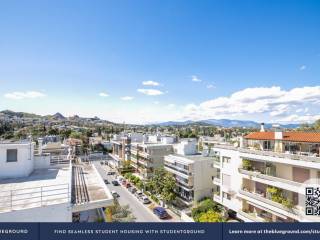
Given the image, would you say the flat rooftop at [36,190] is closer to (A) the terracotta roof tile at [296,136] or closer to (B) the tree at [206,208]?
(A) the terracotta roof tile at [296,136]

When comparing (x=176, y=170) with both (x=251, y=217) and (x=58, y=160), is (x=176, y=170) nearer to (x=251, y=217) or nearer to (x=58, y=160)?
(x=251, y=217)

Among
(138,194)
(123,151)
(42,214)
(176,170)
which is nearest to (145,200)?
(138,194)

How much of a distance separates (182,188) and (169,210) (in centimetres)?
304

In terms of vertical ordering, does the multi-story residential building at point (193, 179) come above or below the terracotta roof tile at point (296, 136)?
below

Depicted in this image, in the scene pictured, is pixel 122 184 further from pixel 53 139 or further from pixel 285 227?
pixel 53 139

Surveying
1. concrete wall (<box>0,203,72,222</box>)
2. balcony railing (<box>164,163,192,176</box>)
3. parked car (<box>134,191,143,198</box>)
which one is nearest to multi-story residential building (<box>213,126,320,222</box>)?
balcony railing (<box>164,163,192,176</box>)

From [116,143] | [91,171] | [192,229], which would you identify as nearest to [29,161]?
[91,171]

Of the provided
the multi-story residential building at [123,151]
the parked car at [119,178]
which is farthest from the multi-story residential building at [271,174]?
the multi-story residential building at [123,151]

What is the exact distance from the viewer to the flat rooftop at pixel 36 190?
23.6 feet

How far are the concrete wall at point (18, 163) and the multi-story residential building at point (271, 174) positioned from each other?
14.1m

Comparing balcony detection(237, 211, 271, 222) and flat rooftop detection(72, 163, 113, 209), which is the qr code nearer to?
balcony detection(237, 211, 271, 222)

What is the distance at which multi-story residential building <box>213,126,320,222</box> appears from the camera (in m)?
13.7

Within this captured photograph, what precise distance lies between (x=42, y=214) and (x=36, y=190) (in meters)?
2.25

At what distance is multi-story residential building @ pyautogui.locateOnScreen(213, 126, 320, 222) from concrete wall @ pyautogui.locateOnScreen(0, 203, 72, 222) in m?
12.2
